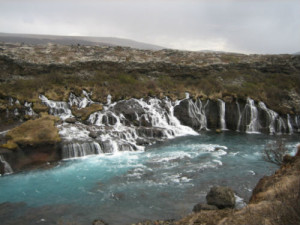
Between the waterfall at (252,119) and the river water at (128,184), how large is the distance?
908 cm

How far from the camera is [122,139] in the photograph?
2594 cm

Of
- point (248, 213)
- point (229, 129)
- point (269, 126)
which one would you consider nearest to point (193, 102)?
point (229, 129)

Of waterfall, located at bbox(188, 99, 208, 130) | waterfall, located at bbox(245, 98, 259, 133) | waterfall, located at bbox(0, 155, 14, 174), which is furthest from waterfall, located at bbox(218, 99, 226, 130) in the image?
waterfall, located at bbox(0, 155, 14, 174)

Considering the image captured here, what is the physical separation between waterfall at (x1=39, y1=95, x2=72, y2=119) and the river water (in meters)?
11.4

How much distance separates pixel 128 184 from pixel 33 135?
33.9 ft

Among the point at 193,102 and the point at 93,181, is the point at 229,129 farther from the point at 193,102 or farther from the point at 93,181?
the point at 93,181

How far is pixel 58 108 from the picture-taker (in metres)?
32.2

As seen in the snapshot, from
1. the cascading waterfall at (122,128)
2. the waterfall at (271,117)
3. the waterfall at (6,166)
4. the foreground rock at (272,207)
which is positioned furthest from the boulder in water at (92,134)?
the waterfall at (271,117)

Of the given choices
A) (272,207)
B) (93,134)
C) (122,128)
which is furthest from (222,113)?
(272,207)

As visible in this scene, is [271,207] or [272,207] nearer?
[272,207]

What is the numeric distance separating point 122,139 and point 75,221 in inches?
552

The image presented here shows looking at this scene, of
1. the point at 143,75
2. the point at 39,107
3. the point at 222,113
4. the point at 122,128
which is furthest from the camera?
the point at 143,75

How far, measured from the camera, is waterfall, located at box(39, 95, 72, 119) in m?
31.6

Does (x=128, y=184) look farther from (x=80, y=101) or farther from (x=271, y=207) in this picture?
(x=80, y=101)
